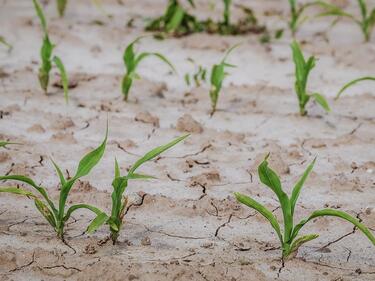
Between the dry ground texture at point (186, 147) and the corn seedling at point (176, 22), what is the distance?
99 millimetres

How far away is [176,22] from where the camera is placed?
3676mm

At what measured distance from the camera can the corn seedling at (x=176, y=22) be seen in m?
3.69

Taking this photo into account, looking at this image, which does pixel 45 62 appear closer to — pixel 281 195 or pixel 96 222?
pixel 96 222

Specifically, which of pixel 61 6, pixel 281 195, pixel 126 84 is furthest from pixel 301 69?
pixel 61 6

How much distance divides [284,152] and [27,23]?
2.32m

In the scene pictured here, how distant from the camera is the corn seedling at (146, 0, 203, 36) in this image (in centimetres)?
369

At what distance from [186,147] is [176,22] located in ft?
4.78

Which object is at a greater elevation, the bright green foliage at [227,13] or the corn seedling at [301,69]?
the bright green foliage at [227,13]

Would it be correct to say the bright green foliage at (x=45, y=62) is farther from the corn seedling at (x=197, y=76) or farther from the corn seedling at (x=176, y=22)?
the corn seedling at (x=176, y=22)

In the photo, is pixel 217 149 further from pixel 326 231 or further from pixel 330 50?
pixel 330 50

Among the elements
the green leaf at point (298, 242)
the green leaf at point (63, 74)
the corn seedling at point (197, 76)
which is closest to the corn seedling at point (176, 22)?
the corn seedling at point (197, 76)

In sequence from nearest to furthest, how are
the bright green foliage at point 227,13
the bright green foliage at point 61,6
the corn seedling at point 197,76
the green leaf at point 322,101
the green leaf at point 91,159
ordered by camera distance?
the green leaf at point 91,159, the green leaf at point 322,101, the corn seedling at point 197,76, the bright green foliage at point 227,13, the bright green foliage at point 61,6

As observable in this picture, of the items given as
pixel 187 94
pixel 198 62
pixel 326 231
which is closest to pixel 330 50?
pixel 198 62

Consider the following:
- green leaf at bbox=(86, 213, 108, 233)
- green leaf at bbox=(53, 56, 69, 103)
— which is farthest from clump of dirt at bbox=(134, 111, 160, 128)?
green leaf at bbox=(86, 213, 108, 233)
